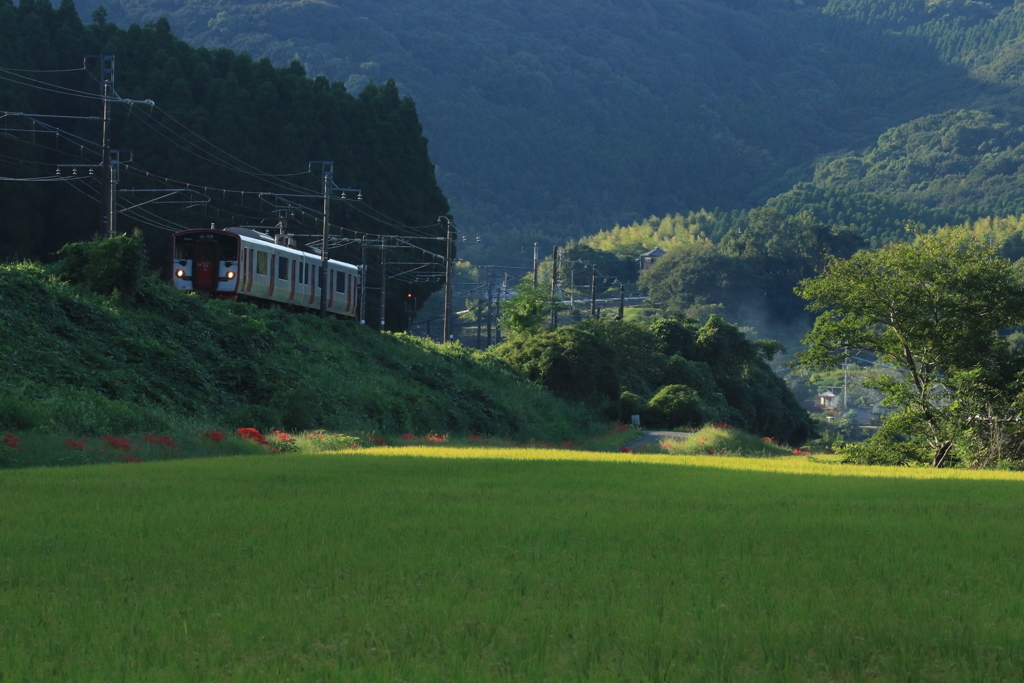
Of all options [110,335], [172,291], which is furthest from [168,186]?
[110,335]

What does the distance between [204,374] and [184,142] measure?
33.8 m

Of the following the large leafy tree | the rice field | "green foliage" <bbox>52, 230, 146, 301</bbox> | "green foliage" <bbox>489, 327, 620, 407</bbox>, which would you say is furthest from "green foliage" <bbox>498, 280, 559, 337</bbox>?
the rice field

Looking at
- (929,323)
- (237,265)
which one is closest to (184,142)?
(237,265)

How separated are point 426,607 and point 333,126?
73381 mm

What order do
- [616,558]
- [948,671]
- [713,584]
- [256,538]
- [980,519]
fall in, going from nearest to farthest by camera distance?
[948,671]
[713,584]
[616,558]
[256,538]
[980,519]

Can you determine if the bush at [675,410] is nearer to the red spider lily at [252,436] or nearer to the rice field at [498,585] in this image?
the red spider lily at [252,436]

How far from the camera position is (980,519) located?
50.1 feet

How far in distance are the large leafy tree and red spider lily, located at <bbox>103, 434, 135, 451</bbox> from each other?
2014cm

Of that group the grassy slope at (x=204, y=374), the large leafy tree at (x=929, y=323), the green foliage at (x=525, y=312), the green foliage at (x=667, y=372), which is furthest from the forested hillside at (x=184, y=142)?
the large leafy tree at (x=929, y=323)

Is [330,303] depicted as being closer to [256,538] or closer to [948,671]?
[256,538]

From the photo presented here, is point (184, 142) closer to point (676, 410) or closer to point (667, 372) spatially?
point (676, 410)

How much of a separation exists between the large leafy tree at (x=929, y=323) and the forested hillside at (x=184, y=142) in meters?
30.9

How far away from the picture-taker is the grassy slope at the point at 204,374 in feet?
99.5

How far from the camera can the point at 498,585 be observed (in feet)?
32.9
